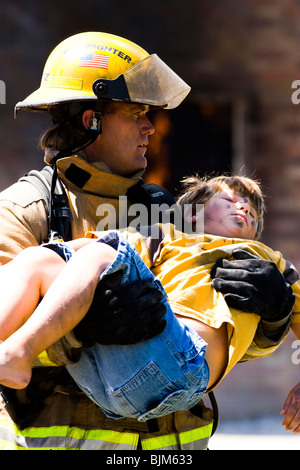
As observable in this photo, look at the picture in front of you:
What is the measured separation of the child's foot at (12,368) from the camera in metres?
2.72

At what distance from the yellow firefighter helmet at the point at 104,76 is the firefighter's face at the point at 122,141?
126 millimetres

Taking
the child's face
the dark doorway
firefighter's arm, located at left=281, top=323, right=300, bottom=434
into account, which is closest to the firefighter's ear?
the child's face

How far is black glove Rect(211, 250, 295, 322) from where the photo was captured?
130 inches

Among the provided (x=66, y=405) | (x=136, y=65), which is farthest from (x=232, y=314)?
(x=136, y=65)

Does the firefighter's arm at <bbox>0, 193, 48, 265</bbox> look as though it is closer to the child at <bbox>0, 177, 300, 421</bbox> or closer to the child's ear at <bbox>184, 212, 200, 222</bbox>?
the child at <bbox>0, 177, 300, 421</bbox>

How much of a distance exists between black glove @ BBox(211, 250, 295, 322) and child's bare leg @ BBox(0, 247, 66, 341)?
2.21 feet

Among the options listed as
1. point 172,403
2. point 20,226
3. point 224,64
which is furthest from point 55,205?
point 224,64

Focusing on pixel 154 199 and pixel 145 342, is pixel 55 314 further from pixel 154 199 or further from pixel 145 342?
pixel 154 199

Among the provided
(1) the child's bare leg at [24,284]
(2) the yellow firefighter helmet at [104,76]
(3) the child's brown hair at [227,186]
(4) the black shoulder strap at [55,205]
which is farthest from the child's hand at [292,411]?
Result: (2) the yellow firefighter helmet at [104,76]

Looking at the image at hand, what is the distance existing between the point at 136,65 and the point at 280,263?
1037mm

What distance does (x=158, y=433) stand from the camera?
3.34 metres

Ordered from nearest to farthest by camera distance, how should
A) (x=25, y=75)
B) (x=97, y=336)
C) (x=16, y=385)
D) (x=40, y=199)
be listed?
(x=16, y=385) < (x=97, y=336) < (x=40, y=199) < (x=25, y=75)
